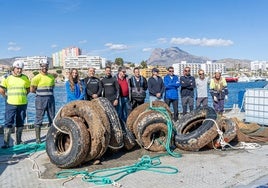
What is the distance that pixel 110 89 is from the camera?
8.80m

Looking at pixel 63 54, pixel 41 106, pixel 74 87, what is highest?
pixel 63 54

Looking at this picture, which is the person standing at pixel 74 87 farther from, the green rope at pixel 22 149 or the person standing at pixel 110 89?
the green rope at pixel 22 149

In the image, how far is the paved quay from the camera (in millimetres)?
5250

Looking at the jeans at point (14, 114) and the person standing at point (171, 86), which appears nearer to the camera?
the jeans at point (14, 114)

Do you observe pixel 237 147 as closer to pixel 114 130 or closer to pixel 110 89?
pixel 114 130

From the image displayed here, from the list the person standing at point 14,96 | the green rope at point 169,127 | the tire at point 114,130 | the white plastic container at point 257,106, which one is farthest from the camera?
the white plastic container at point 257,106

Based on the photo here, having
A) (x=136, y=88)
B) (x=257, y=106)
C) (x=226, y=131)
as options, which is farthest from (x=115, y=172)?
(x=257, y=106)

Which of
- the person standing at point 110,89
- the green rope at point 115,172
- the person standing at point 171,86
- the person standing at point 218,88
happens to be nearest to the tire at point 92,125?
the green rope at point 115,172

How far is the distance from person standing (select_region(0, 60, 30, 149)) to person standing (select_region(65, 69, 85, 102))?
975mm

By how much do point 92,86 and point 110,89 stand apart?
0.46 metres

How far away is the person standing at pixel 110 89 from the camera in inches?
346

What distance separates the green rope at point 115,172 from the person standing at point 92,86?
8.85 feet

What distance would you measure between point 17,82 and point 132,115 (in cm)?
265

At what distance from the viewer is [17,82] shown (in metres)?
8.19
